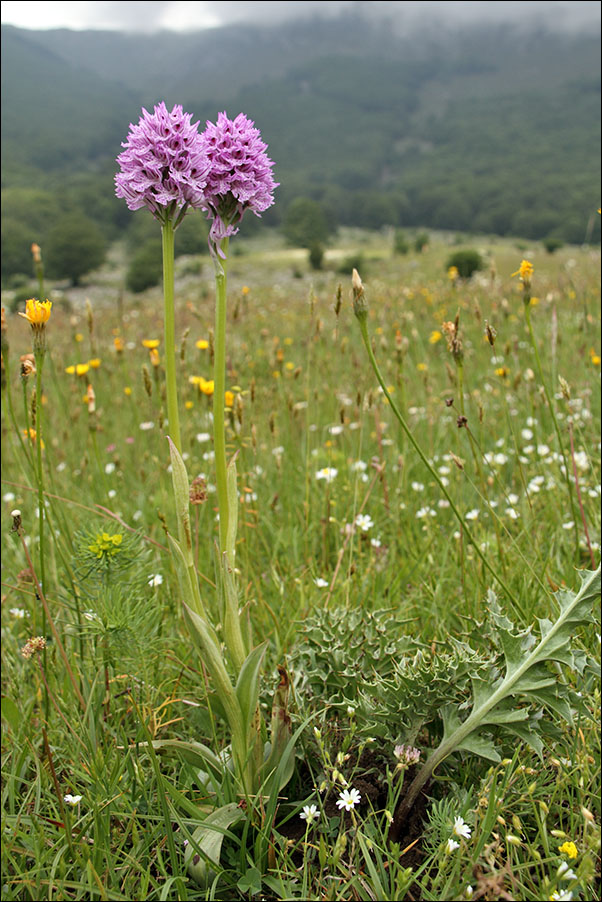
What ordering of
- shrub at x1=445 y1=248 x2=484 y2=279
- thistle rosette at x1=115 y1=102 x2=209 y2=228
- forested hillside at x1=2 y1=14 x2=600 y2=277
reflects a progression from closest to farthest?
thistle rosette at x1=115 y1=102 x2=209 y2=228
shrub at x1=445 y1=248 x2=484 y2=279
forested hillside at x1=2 y1=14 x2=600 y2=277

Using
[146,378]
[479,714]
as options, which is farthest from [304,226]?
[479,714]

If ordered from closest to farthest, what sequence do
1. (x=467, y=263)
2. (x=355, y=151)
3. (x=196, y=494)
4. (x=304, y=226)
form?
(x=196, y=494), (x=467, y=263), (x=304, y=226), (x=355, y=151)

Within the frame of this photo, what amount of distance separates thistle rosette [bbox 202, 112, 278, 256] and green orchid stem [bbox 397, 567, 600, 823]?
1.06m

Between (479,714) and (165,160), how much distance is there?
1.29 m

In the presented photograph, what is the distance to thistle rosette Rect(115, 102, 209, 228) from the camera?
1.10 meters

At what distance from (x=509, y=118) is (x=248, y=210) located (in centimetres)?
18663

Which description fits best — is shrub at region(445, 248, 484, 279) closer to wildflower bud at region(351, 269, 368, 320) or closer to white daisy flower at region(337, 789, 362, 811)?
wildflower bud at region(351, 269, 368, 320)

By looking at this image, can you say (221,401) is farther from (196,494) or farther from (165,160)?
(165,160)

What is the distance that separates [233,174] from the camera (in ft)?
3.79

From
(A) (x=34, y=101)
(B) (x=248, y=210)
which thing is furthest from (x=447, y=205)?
(B) (x=248, y=210)

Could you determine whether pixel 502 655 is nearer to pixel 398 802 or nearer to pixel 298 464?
pixel 398 802

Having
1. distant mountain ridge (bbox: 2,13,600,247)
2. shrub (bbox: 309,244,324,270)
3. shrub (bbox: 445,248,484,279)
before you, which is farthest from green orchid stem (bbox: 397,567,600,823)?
shrub (bbox: 309,244,324,270)

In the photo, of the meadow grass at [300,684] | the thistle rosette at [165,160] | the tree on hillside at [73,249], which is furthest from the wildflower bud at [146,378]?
the tree on hillside at [73,249]

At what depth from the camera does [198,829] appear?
1192 mm
